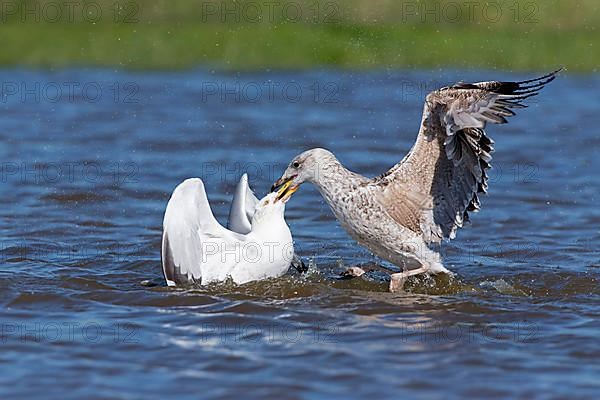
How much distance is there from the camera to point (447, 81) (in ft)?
59.9

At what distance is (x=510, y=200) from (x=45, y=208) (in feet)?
14.5

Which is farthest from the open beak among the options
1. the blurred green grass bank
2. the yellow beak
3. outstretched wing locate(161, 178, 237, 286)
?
the blurred green grass bank

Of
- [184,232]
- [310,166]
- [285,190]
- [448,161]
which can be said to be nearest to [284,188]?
[285,190]

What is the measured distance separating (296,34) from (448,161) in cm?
1309

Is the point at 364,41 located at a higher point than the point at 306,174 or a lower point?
higher

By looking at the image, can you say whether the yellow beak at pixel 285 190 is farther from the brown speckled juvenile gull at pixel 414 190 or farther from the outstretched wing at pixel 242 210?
the outstretched wing at pixel 242 210

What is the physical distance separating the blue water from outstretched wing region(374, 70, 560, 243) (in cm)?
49

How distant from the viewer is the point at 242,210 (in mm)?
8547

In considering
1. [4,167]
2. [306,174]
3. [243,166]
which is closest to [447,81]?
[243,166]

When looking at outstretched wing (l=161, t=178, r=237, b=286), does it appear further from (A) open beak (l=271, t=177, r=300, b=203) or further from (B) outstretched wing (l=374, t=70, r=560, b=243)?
(B) outstretched wing (l=374, t=70, r=560, b=243)

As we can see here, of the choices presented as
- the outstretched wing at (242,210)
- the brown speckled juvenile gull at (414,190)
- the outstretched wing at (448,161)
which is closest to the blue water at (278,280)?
the brown speckled juvenile gull at (414,190)

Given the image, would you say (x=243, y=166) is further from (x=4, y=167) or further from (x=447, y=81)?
(x=447, y=81)

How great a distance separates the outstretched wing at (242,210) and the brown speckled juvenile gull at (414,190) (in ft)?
2.06

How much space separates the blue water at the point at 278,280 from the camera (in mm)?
6062
